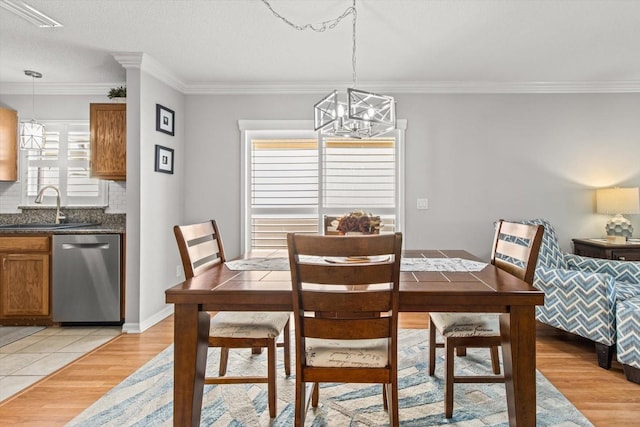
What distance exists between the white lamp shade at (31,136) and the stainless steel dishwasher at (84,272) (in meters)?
0.99

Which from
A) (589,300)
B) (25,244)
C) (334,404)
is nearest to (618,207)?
(589,300)

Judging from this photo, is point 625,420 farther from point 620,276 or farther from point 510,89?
point 510,89

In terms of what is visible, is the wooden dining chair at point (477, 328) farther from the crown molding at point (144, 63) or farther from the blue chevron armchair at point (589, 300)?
the crown molding at point (144, 63)

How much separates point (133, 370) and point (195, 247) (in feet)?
3.75

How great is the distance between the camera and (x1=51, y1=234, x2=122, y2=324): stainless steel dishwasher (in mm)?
3303

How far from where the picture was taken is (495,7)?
2.51 metres

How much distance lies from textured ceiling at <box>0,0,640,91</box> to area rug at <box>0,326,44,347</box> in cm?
247

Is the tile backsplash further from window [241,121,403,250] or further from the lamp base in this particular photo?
the lamp base

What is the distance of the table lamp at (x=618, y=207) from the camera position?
3.57 m

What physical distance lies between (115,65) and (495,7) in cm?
331

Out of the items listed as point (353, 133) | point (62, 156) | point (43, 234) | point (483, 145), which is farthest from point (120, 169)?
point (483, 145)

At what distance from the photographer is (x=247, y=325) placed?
193 centimetres

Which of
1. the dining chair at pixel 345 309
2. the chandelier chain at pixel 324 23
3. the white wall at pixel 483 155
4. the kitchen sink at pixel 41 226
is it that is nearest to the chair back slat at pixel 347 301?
the dining chair at pixel 345 309

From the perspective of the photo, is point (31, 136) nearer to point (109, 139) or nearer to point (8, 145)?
point (8, 145)
